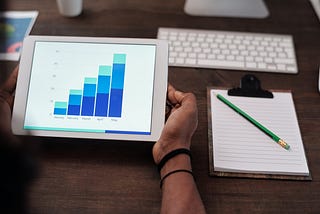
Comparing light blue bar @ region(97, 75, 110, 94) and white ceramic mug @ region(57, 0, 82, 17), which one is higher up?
light blue bar @ region(97, 75, 110, 94)

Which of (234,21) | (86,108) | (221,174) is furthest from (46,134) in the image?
(234,21)

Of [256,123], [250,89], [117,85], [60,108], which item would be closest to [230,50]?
[250,89]

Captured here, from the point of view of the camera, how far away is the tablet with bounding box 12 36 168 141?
29.6 inches

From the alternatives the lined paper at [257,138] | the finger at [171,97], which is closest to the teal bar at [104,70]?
the finger at [171,97]

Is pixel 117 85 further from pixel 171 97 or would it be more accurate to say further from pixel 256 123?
pixel 256 123

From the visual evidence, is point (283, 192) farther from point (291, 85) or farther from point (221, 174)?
point (291, 85)

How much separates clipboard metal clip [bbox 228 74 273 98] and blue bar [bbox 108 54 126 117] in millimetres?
250

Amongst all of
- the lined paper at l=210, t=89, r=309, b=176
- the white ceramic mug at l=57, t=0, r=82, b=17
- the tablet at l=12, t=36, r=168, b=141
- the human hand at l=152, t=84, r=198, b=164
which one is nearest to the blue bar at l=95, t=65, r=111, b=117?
the tablet at l=12, t=36, r=168, b=141

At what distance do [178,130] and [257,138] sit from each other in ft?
→ 0.56

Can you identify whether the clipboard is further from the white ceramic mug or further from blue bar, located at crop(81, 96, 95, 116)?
the white ceramic mug

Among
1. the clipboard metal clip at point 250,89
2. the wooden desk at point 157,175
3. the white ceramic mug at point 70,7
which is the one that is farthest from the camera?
the white ceramic mug at point 70,7

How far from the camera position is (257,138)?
2.63 feet

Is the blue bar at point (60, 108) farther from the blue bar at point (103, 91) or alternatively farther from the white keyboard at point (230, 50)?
the white keyboard at point (230, 50)

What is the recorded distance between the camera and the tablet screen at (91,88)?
29.7 inches
